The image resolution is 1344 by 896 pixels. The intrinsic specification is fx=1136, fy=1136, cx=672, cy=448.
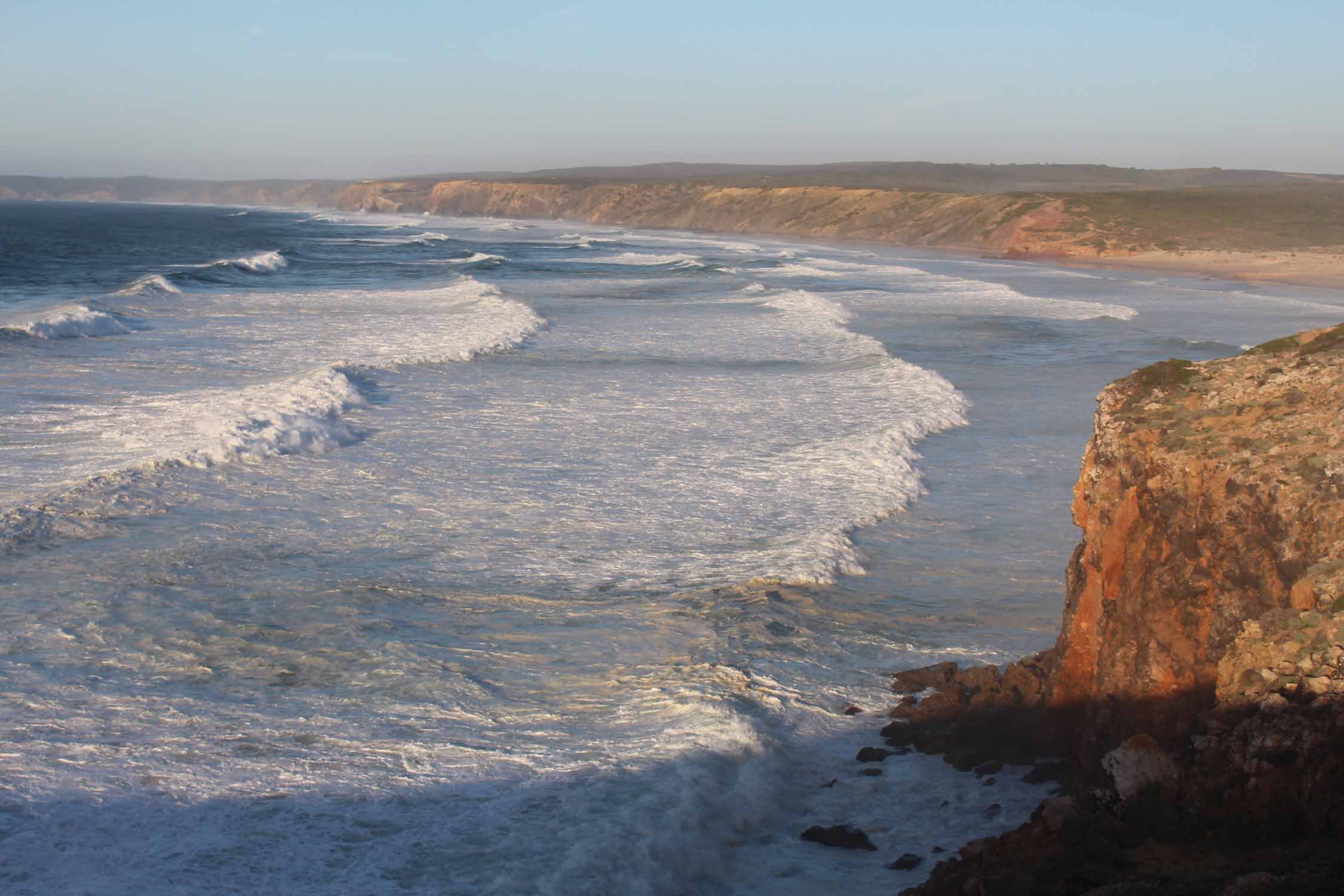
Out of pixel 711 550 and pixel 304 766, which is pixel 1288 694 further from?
pixel 711 550

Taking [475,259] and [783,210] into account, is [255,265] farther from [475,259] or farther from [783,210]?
[783,210]

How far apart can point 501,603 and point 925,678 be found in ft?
9.89

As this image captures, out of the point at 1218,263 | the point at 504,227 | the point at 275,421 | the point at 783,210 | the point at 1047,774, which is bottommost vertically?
the point at 1047,774

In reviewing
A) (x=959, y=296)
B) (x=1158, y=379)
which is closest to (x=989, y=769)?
(x=1158, y=379)

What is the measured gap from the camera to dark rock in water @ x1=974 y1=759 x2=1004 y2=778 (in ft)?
18.2

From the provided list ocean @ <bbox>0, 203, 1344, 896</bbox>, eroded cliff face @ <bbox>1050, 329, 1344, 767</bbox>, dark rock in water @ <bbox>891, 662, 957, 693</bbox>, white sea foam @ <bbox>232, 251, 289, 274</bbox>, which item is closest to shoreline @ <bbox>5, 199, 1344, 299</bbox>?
ocean @ <bbox>0, 203, 1344, 896</bbox>

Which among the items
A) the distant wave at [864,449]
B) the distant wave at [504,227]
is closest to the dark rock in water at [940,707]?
the distant wave at [864,449]

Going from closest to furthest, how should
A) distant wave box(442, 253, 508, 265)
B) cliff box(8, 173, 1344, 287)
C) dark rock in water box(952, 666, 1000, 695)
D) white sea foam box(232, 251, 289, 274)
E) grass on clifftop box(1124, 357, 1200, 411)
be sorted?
grass on clifftop box(1124, 357, 1200, 411) → dark rock in water box(952, 666, 1000, 695) → white sea foam box(232, 251, 289, 274) → distant wave box(442, 253, 508, 265) → cliff box(8, 173, 1344, 287)

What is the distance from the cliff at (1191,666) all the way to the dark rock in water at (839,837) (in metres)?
0.66

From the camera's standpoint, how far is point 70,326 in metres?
23.3

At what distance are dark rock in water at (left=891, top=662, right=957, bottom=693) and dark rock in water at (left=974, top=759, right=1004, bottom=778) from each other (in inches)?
36.1

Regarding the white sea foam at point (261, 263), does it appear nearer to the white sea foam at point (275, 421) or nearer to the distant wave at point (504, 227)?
the white sea foam at point (275, 421)

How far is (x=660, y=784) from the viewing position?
5.40m

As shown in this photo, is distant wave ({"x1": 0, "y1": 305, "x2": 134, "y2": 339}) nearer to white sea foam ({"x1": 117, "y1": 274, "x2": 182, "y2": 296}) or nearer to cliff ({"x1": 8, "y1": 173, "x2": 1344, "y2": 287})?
white sea foam ({"x1": 117, "y1": 274, "x2": 182, "y2": 296})
